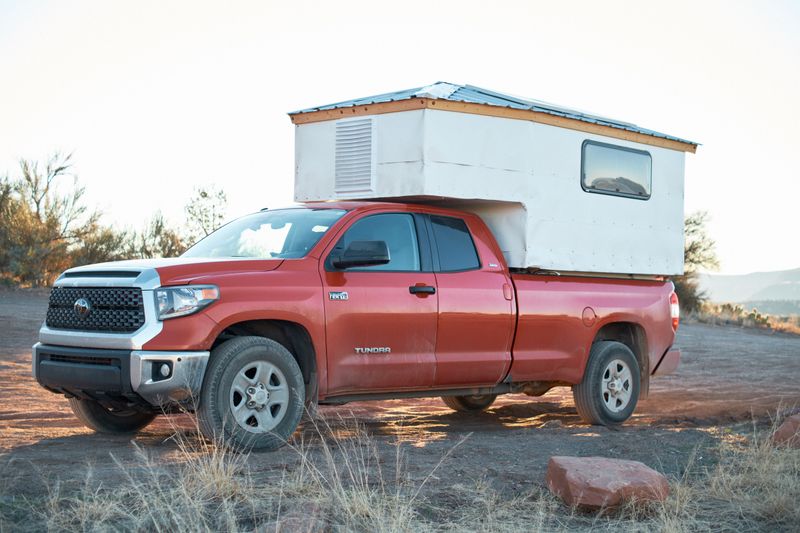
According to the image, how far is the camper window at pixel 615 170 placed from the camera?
10234 mm

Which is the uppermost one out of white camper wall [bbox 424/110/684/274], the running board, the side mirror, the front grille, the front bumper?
white camper wall [bbox 424/110/684/274]

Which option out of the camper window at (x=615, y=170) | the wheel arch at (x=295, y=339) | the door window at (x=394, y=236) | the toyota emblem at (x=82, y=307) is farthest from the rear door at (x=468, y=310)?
the toyota emblem at (x=82, y=307)

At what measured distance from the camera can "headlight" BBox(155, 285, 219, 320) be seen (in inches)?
278

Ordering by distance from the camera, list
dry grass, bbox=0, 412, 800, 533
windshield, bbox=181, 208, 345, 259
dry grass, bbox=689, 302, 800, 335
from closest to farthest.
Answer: dry grass, bbox=0, 412, 800, 533
windshield, bbox=181, 208, 345, 259
dry grass, bbox=689, 302, 800, 335

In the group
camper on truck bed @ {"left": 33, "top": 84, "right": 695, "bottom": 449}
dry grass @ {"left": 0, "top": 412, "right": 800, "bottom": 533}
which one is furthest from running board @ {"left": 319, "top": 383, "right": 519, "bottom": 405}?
dry grass @ {"left": 0, "top": 412, "right": 800, "bottom": 533}

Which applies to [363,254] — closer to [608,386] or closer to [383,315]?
[383,315]

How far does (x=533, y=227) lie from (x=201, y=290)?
354 centimetres

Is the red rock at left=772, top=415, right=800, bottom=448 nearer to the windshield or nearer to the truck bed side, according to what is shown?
the truck bed side

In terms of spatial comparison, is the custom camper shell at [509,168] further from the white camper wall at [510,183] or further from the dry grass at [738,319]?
the dry grass at [738,319]

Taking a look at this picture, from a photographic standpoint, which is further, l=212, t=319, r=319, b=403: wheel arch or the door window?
the door window

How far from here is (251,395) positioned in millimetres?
7328

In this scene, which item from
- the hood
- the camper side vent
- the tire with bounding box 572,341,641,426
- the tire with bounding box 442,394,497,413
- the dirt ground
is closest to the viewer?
the dirt ground

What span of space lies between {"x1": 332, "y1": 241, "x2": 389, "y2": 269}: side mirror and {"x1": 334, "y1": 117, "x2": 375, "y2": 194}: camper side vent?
57.7 inches

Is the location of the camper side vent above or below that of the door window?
above
